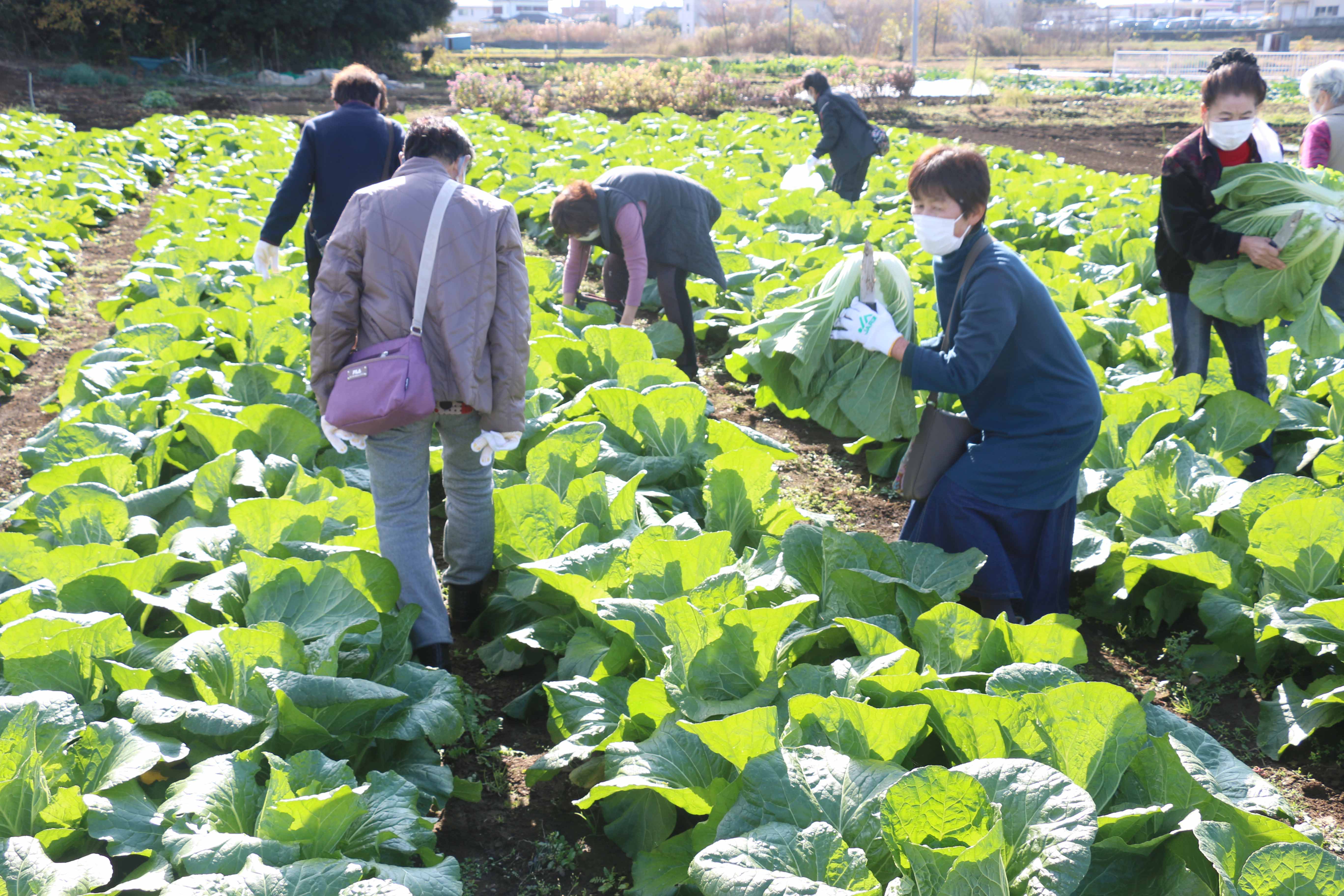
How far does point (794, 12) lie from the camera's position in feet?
213

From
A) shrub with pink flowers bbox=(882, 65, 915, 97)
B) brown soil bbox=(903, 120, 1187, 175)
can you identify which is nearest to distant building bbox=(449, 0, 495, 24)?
shrub with pink flowers bbox=(882, 65, 915, 97)

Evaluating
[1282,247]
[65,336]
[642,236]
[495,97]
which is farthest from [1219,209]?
[495,97]

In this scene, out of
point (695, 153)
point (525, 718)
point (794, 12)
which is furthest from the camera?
point (794, 12)

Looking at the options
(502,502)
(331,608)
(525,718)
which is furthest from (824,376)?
(331,608)

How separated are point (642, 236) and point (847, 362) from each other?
1898 mm

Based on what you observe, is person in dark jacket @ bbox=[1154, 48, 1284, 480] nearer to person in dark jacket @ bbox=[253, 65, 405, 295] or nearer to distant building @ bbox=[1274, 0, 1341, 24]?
person in dark jacket @ bbox=[253, 65, 405, 295]

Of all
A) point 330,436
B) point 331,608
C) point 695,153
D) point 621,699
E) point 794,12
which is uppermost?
point 794,12

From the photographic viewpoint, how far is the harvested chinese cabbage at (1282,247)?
12.5ft

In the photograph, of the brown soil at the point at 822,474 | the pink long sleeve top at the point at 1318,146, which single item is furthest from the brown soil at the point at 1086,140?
the brown soil at the point at 822,474

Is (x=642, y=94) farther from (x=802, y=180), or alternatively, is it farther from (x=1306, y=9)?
(x=1306, y=9)

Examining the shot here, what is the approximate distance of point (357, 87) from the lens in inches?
182

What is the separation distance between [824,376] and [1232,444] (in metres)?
1.83

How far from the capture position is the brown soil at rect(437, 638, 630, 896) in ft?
8.21

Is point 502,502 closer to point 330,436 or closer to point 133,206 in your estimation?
point 330,436
